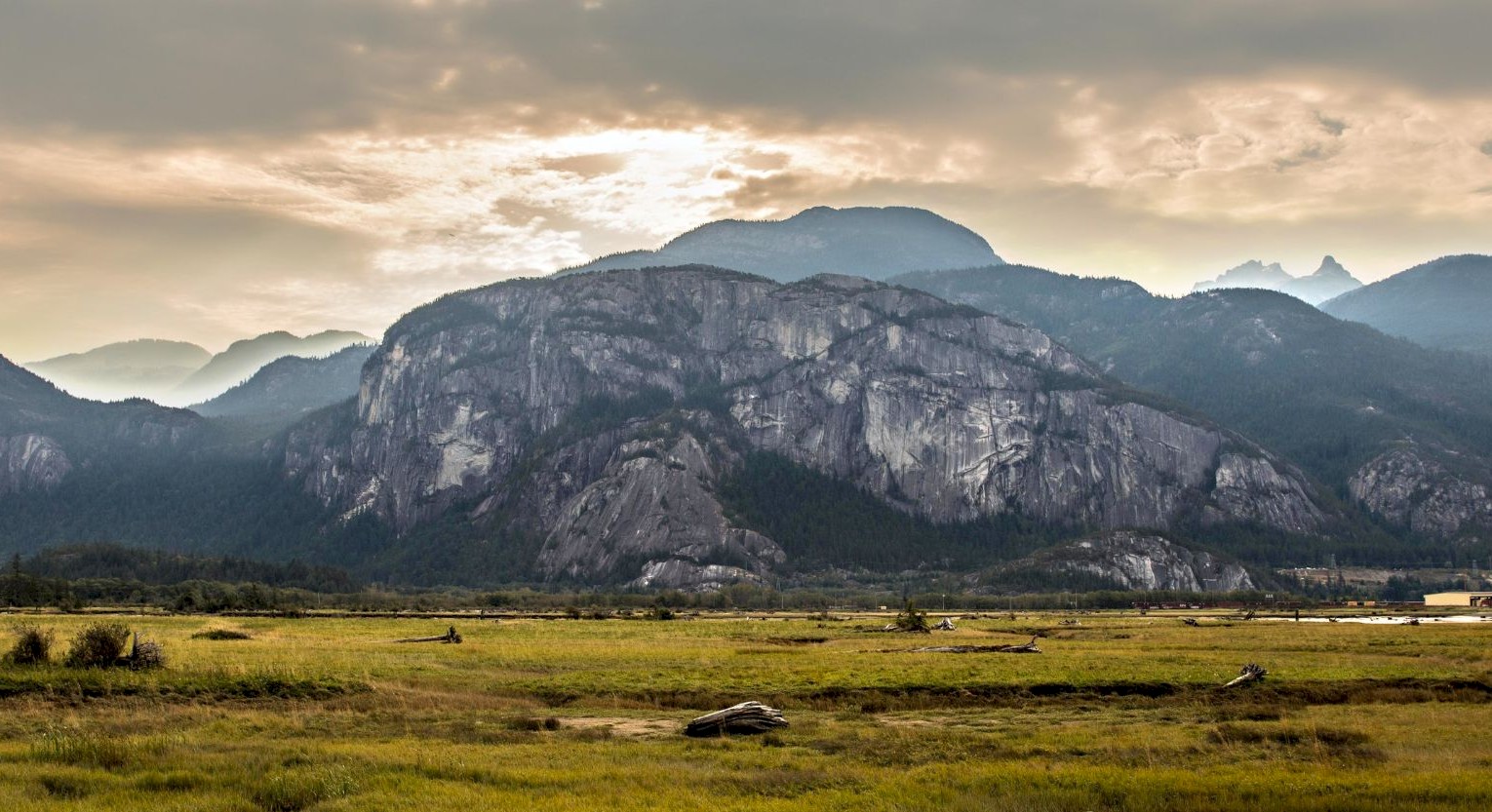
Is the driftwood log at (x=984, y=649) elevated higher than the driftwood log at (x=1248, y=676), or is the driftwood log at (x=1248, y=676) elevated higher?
the driftwood log at (x=1248, y=676)

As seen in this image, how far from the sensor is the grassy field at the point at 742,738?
29906 mm

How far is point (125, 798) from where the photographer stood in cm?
2922

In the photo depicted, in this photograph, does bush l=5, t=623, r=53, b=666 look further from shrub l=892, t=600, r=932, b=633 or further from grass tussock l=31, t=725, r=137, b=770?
shrub l=892, t=600, r=932, b=633

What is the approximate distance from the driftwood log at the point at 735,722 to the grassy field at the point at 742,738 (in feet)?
3.61

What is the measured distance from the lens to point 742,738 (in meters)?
38.8

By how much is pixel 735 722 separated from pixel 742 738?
5.30ft

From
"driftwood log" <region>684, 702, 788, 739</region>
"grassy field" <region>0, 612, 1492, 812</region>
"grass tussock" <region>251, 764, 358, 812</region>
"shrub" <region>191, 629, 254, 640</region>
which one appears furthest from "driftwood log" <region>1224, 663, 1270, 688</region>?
"shrub" <region>191, 629, 254, 640</region>

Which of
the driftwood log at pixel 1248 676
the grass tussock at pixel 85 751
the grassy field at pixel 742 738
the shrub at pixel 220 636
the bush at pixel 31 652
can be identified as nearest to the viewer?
the grassy field at pixel 742 738

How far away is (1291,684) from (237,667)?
47727mm

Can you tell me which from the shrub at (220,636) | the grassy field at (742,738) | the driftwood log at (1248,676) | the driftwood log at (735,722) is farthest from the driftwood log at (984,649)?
the shrub at (220,636)

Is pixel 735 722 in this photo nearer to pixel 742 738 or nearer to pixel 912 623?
Answer: pixel 742 738

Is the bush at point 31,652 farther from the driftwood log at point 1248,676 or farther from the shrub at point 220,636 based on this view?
the driftwood log at point 1248,676

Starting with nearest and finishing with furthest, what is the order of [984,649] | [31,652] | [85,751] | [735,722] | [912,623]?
1. [85,751]
2. [735,722]
3. [31,652]
4. [984,649]
5. [912,623]

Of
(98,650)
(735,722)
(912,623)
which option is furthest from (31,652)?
(912,623)
